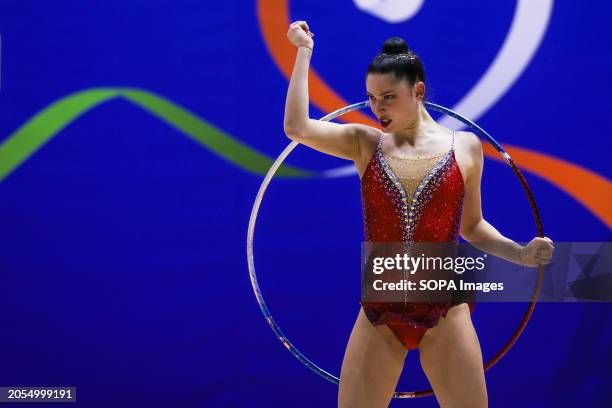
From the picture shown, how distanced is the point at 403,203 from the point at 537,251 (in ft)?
1.64

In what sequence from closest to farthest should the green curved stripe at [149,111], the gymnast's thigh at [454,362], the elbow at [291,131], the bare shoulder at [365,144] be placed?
the gymnast's thigh at [454,362]
the elbow at [291,131]
the bare shoulder at [365,144]
the green curved stripe at [149,111]

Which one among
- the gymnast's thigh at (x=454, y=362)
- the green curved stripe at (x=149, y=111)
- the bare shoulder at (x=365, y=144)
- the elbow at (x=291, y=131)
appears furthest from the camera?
the green curved stripe at (x=149, y=111)

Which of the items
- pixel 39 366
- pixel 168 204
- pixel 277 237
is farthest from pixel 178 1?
pixel 39 366

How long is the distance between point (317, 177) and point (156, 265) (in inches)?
36.2

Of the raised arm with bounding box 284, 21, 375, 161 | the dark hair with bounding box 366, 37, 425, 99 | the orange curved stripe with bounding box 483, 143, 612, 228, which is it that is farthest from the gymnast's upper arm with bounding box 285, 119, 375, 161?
the orange curved stripe with bounding box 483, 143, 612, 228

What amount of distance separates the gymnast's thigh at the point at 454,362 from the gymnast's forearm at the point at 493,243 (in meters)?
0.33

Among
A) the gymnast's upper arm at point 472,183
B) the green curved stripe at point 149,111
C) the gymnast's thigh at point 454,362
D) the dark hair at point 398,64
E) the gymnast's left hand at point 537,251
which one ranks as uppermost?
the green curved stripe at point 149,111

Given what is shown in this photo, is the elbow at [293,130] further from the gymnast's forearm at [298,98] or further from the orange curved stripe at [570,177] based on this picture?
the orange curved stripe at [570,177]

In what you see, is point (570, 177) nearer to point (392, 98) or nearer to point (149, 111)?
point (392, 98)

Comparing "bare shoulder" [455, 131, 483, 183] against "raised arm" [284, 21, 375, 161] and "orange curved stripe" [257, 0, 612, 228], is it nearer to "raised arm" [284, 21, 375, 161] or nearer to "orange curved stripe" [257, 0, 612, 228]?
"raised arm" [284, 21, 375, 161]

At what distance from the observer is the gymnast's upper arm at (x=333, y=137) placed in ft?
9.16

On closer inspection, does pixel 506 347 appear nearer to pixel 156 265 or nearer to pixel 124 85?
pixel 156 265

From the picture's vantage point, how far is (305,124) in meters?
2.76

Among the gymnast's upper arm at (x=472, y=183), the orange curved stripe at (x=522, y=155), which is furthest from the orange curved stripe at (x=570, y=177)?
the gymnast's upper arm at (x=472, y=183)
